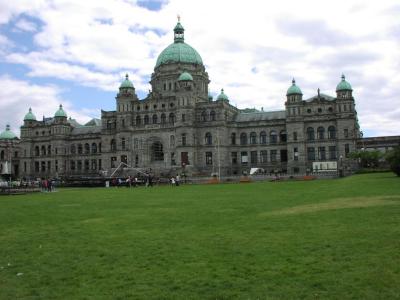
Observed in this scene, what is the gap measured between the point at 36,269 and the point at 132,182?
63.6 m

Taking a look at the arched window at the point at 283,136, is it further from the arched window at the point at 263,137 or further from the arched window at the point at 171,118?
the arched window at the point at 171,118

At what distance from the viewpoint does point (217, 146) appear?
103 m

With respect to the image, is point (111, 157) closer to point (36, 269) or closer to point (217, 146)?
point (217, 146)

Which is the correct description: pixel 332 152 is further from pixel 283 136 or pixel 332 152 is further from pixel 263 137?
pixel 263 137

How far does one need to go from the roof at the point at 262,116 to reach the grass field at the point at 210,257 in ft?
279

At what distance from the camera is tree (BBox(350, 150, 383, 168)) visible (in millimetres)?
82125

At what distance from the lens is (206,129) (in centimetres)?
10394

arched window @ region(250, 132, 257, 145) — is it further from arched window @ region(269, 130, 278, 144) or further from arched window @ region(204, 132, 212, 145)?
arched window @ region(204, 132, 212, 145)

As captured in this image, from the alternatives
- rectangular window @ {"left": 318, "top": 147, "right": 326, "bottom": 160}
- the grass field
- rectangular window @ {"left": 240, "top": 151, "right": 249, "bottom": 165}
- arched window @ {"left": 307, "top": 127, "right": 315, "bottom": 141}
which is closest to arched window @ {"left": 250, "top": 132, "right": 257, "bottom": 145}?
rectangular window @ {"left": 240, "top": 151, "right": 249, "bottom": 165}

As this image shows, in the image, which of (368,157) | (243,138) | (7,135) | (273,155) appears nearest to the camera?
(368,157)

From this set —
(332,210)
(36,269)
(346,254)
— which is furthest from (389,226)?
(36,269)

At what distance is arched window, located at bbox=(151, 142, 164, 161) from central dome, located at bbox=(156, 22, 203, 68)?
21361 mm

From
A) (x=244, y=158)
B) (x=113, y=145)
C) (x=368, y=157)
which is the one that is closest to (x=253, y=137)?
(x=244, y=158)

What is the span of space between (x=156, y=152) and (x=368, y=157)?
4803 cm
